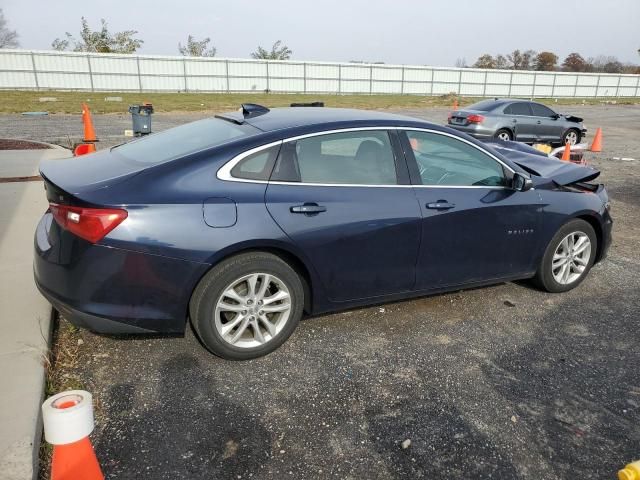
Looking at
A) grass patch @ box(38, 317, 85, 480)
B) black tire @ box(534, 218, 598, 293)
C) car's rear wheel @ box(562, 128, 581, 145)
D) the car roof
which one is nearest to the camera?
grass patch @ box(38, 317, 85, 480)

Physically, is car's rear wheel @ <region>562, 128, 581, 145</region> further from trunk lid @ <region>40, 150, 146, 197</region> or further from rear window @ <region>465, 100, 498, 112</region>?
trunk lid @ <region>40, 150, 146, 197</region>

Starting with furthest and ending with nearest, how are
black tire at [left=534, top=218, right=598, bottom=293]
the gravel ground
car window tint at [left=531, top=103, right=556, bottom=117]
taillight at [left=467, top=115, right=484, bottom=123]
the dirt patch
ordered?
car window tint at [left=531, top=103, right=556, bottom=117], taillight at [left=467, top=115, right=484, bottom=123], the dirt patch, black tire at [left=534, top=218, right=598, bottom=293], the gravel ground

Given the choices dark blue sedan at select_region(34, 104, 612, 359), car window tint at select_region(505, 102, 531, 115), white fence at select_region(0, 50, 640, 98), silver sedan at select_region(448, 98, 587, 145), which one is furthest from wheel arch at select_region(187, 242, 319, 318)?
white fence at select_region(0, 50, 640, 98)

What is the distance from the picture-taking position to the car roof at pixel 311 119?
12.1 feet

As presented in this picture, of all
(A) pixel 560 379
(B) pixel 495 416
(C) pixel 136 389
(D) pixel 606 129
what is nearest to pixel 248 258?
(C) pixel 136 389

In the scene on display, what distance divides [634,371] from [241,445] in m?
2.62

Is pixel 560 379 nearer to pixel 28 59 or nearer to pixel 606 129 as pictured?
pixel 606 129

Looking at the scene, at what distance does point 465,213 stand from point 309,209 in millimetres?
1288

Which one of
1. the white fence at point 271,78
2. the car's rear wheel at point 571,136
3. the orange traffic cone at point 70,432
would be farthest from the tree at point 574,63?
the orange traffic cone at point 70,432

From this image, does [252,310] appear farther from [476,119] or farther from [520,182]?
[476,119]

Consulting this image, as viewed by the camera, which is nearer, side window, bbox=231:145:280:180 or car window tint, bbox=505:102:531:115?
side window, bbox=231:145:280:180

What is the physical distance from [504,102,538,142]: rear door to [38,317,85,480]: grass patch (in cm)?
1338

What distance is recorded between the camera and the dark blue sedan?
3047 mm

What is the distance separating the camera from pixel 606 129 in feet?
70.3
